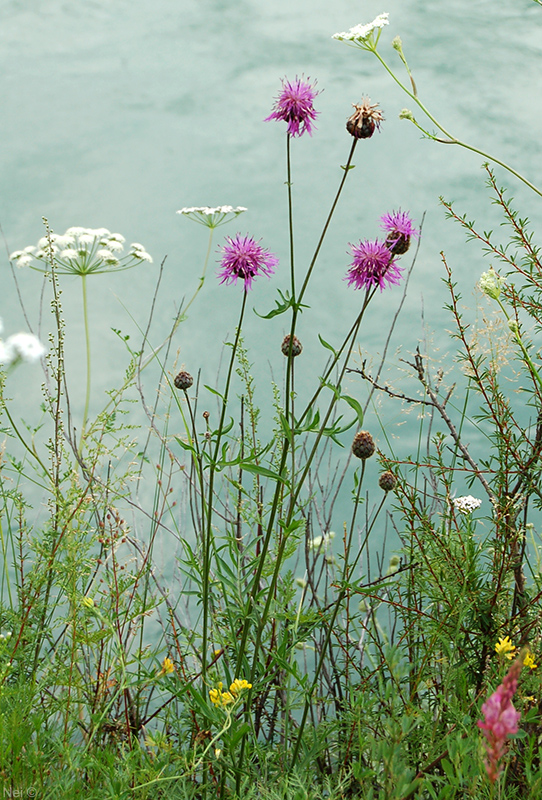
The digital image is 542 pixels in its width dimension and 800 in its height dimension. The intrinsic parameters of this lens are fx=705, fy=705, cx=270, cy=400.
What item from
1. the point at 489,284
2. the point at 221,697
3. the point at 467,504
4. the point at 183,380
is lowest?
the point at 221,697

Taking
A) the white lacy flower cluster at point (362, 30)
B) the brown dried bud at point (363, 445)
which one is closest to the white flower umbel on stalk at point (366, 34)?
the white lacy flower cluster at point (362, 30)

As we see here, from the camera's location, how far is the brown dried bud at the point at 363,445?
2230 mm

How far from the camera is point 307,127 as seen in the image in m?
1.85

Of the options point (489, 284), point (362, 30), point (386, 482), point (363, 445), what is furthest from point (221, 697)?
point (362, 30)

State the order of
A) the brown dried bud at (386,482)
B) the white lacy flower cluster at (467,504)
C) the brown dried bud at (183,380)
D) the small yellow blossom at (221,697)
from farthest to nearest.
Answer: the brown dried bud at (183,380), the brown dried bud at (386,482), the white lacy flower cluster at (467,504), the small yellow blossom at (221,697)

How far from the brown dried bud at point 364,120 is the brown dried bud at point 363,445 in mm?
923

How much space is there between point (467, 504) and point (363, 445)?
1.21ft

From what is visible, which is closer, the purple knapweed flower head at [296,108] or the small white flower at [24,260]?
the purple knapweed flower head at [296,108]

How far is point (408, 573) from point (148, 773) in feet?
3.29

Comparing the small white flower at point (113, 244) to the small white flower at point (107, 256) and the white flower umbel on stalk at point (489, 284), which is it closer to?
the small white flower at point (107, 256)

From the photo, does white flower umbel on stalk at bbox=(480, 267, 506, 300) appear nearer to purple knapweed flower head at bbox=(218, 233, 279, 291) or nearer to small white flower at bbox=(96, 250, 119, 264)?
purple knapweed flower head at bbox=(218, 233, 279, 291)

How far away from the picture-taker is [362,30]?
2090 mm

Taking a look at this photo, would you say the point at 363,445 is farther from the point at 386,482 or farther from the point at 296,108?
the point at 296,108

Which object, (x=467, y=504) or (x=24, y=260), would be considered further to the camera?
(x=24, y=260)
